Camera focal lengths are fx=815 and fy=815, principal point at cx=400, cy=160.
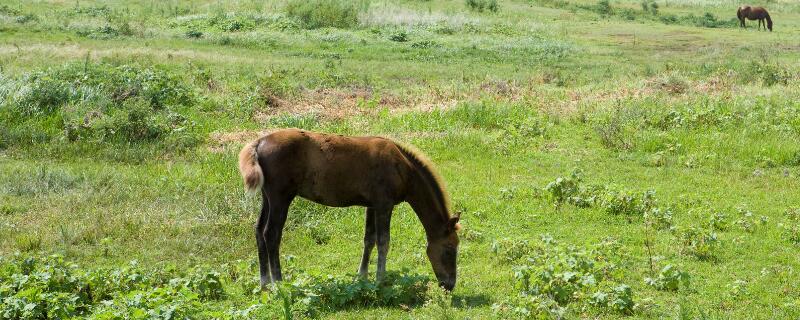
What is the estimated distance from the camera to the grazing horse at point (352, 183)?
905cm

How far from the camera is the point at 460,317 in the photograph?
27.6 ft

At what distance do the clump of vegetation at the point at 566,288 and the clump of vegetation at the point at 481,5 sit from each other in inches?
1286

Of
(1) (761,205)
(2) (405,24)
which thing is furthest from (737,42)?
(1) (761,205)

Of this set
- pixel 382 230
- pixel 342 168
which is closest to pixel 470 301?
pixel 382 230

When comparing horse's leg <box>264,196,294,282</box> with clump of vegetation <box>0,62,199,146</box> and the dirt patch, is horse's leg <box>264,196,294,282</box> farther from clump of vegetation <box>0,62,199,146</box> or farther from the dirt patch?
the dirt patch

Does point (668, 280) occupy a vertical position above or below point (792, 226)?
above

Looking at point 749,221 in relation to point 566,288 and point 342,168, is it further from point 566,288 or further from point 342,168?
point 342,168

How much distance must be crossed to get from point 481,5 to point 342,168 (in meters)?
33.4

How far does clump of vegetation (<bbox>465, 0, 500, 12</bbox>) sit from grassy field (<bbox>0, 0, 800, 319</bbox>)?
32.1 feet

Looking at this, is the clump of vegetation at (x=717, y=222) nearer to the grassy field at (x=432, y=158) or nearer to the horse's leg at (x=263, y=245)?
the grassy field at (x=432, y=158)

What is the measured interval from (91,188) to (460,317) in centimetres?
765

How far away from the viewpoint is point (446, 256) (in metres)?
9.06

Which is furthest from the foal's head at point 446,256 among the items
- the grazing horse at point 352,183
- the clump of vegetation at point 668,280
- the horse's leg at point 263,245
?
the clump of vegetation at point 668,280

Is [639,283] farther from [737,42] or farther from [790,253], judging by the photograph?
[737,42]
